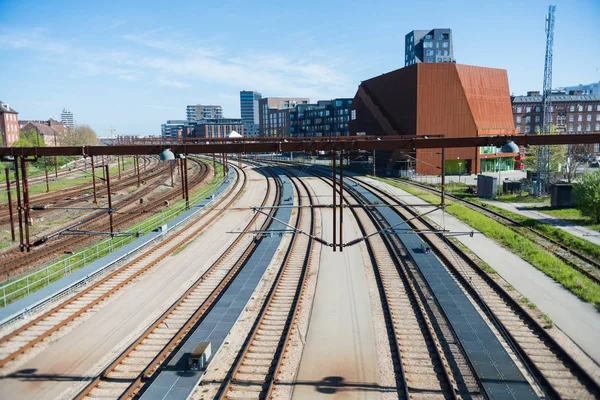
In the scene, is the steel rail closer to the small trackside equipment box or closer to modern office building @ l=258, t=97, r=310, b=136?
the small trackside equipment box

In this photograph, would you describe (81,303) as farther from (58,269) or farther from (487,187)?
(487,187)

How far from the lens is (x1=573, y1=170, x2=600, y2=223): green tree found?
27.5 m

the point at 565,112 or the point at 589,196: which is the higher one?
the point at 565,112

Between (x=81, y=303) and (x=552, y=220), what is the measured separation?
28.7m

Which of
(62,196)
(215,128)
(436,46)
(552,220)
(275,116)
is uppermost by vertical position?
(436,46)

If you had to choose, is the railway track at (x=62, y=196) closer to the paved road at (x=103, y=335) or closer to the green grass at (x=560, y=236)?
the paved road at (x=103, y=335)

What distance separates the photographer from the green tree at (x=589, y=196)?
27484 millimetres

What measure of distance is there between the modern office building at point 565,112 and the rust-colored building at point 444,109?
31.8 meters

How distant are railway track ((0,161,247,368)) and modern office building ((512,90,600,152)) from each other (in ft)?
290

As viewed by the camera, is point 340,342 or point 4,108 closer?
point 340,342

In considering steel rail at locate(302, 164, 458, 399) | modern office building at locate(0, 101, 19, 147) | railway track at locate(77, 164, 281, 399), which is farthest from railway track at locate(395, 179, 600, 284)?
modern office building at locate(0, 101, 19, 147)

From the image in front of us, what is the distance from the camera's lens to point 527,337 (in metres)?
12.9


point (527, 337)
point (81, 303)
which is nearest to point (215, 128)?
point (81, 303)

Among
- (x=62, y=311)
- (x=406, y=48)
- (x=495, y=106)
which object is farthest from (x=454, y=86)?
(x=406, y=48)
